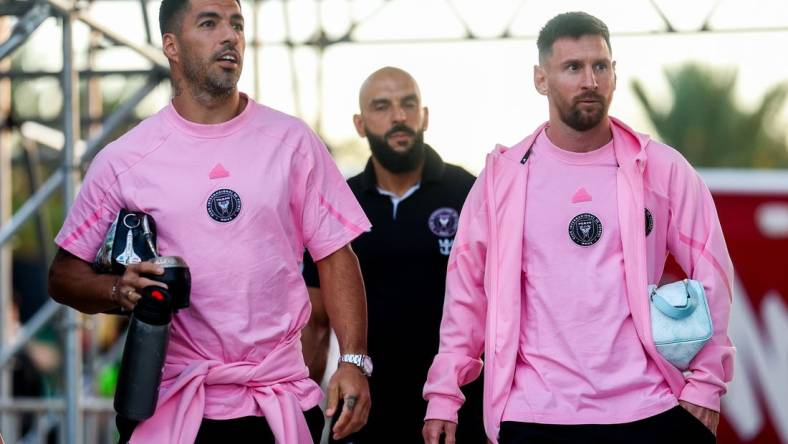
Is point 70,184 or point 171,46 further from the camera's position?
point 70,184

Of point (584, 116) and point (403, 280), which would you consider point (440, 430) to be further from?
point (403, 280)

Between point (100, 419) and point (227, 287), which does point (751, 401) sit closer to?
point (100, 419)

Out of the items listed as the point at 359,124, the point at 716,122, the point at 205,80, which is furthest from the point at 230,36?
the point at 716,122

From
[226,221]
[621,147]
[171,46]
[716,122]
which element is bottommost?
[226,221]

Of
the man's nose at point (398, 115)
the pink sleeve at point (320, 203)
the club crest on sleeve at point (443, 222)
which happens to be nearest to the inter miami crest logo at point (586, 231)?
the pink sleeve at point (320, 203)

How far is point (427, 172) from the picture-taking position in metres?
5.89

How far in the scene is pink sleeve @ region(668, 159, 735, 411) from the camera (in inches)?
163

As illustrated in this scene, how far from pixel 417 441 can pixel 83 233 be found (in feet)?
6.25

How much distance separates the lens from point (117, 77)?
875 centimetres

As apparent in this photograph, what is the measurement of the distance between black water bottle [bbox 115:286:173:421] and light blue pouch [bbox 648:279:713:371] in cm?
142

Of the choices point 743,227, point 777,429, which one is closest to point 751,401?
point 777,429

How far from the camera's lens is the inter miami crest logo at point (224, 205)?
407cm

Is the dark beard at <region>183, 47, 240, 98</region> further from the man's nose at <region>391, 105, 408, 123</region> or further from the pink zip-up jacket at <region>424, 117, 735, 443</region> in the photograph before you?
the man's nose at <region>391, 105, 408, 123</region>

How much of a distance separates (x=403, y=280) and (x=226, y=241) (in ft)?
5.39
